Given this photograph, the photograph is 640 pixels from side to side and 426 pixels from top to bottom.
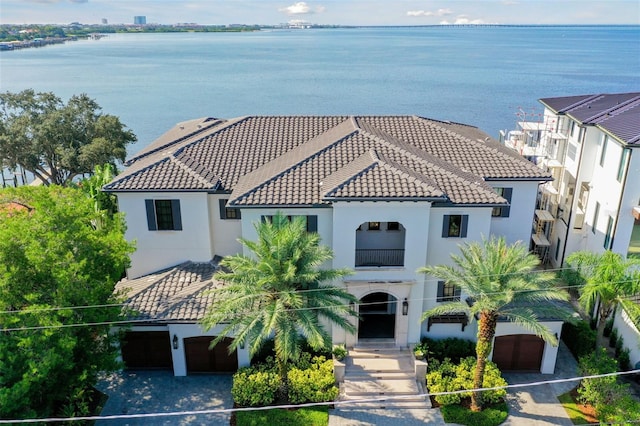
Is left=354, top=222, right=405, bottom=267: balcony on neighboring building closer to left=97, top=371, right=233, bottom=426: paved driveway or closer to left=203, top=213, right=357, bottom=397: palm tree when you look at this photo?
left=203, top=213, right=357, bottom=397: palm tree

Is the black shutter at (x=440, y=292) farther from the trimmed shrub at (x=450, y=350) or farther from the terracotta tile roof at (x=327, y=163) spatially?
the terracotta tile roof at (x=327, y=163)

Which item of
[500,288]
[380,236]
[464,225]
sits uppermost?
[464,225]

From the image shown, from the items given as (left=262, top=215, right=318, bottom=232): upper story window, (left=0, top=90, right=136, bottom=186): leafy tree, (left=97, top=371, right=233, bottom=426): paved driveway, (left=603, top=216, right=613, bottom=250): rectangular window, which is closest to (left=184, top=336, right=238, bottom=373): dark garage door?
(left=97, top=371, right=233, bottom=426): paved driveway

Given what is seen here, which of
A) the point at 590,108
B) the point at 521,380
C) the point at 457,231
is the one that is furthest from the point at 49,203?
the point at 590,108

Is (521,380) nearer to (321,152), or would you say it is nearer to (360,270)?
(360,270)

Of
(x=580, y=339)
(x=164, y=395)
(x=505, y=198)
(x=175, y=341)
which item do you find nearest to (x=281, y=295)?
(x=175, y=341)

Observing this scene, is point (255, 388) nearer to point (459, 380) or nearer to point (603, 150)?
point (459, 380)
